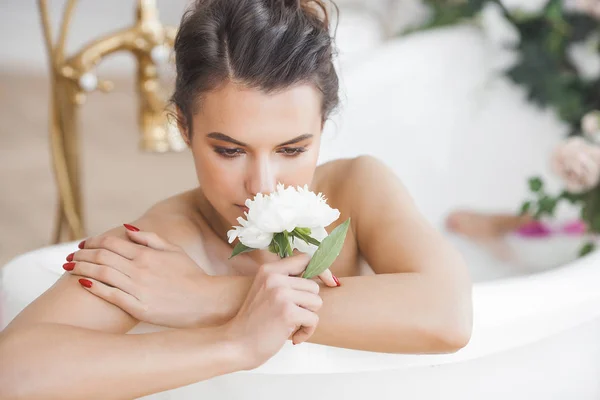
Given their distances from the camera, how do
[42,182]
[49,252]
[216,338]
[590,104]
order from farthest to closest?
[42,182], [590,104], [49,252], [216,338]

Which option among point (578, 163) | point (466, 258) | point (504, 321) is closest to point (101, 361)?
point (504, 321)

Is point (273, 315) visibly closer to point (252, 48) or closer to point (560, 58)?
point (252, 48)

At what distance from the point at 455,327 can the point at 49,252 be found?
0.67 metres

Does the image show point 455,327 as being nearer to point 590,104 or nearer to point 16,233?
point 590,104

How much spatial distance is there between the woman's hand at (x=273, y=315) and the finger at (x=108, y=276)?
0.15 m

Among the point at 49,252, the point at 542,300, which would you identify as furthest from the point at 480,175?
the point at 49,252

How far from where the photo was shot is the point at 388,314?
3.27 ft

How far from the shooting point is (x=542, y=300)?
114cm

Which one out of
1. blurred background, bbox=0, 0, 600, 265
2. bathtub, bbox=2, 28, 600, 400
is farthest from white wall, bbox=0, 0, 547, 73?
bathtub, bbox=2, 28, 600, 400

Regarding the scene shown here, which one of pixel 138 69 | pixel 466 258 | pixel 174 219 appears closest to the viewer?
pixel 174 219

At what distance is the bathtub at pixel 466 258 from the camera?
3.49ft

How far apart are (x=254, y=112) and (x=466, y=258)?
1641 mm

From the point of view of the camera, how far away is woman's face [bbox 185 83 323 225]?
1030 millimetres

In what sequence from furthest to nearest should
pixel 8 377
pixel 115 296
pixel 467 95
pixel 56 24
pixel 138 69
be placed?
pixel 56 24 → pixel 467 95 → pixel 138 69 → pixel 115 296 → pixel 8 377
